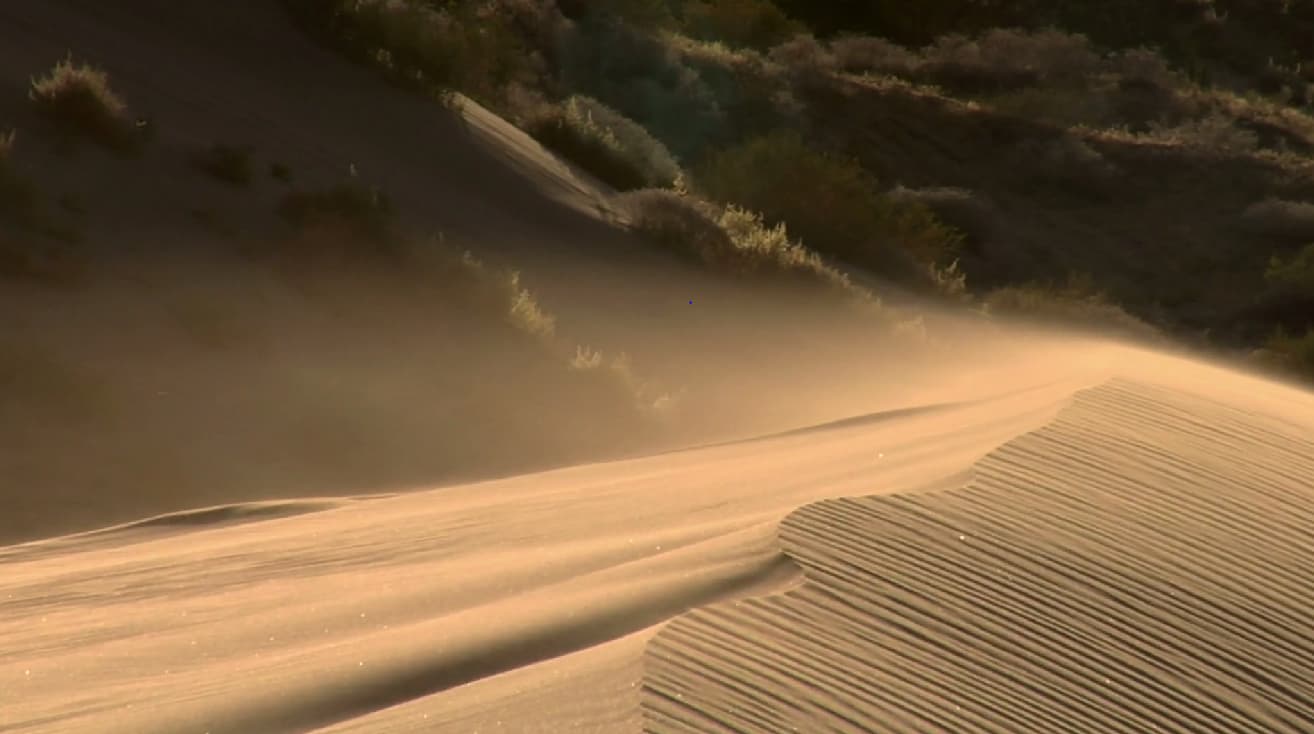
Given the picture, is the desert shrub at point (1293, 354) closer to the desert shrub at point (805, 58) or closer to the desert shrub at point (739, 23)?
the desert shrub at point (805, 58)

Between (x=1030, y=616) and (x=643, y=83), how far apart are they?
24452 millimetres

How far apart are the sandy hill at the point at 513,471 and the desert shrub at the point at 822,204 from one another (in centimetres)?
340

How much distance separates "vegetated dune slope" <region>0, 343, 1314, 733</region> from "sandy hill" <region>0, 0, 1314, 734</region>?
20 mm

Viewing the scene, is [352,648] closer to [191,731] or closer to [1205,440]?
[191,731]

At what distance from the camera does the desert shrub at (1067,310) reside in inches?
893

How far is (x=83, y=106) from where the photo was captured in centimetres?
1355

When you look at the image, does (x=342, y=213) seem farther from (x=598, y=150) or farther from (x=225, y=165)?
(x=598, y=150)

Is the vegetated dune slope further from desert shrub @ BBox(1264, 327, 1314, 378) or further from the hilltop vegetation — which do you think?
desert shrub @ BBox(1264, 327, 1314, 378)

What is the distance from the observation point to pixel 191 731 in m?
4.20

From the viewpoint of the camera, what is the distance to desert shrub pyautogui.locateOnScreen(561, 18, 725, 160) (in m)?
28.3

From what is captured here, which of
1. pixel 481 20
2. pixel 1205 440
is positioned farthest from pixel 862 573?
pixel 481 20

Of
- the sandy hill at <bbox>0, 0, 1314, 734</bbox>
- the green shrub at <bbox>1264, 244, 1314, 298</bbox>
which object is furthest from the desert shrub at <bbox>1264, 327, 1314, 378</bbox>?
the sandy hill at <bbox>0, 0, 1314, 734</bbox>

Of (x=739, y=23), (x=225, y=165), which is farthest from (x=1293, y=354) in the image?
(x=739, y=23)

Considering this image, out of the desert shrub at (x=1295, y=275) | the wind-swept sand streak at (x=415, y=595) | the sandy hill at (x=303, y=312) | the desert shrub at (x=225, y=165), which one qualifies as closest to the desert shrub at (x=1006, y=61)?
the desert shrub at (x=1295, y=275)
